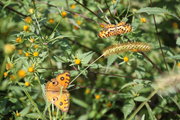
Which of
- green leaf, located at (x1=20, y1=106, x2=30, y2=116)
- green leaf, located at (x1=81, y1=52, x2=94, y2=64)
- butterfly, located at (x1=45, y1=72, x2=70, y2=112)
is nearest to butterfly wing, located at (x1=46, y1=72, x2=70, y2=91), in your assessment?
butterfly, located at (x1=45, y1=72, x2=70, y2=112)

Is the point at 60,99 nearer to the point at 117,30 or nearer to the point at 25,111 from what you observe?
the point at 117,30

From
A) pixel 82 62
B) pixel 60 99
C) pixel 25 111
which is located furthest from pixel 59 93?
pixel 25 111

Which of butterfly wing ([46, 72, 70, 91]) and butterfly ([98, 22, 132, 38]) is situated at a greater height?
butterfly ([98, 22, 132, 38])

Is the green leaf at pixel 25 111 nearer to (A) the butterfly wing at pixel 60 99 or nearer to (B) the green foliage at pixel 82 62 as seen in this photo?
(B) the green foliage at pixel 82 62

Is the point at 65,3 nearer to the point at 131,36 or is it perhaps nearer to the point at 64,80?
the point at 131,36

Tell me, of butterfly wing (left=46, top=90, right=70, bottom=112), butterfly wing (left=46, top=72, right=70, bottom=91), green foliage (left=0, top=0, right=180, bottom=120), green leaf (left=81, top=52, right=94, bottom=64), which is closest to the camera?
butterfly wing (left=46, top=90, right=70, bottom=112)

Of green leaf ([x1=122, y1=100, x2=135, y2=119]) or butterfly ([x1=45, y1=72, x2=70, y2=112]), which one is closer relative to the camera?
butterfly ([x1=45, y1=72, x2=70, y2=112])

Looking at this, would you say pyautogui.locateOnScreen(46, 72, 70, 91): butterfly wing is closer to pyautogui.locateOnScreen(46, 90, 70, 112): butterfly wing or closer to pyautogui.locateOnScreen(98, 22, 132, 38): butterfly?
pyautogui.locateOnScreen(46, 90, 70, 112): butterfly wing
